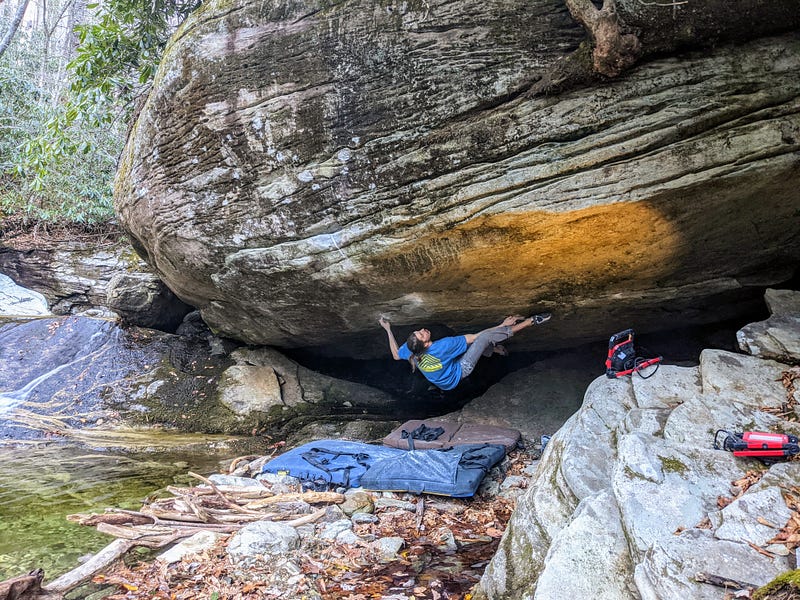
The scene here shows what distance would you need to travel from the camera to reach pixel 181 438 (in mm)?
8664

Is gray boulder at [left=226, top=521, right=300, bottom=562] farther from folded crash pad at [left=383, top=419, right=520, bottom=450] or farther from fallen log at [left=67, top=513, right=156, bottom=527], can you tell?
folded crash pad at [left=383, top=419, right=520, bottom=450]

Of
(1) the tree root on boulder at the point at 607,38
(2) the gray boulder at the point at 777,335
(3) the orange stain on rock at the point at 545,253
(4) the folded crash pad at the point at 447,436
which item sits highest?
(1) the tree root on boulder at the point at 607,38

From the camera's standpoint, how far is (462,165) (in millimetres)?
5535

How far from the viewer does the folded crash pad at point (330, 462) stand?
20.8 ft

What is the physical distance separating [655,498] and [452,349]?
188 inches

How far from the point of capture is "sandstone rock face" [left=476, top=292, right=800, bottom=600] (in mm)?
2666

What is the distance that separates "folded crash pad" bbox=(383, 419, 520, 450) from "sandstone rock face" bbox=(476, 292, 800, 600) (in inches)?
115

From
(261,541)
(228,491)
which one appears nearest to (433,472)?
(261,541)

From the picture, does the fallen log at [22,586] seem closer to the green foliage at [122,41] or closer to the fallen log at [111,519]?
the fallen log at [111,519]

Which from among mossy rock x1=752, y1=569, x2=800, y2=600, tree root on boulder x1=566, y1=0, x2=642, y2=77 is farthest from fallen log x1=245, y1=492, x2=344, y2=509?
tree root on boulder x1=566, y1=0, x2=642, y2=77

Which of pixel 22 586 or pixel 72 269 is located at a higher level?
pixel 72 269

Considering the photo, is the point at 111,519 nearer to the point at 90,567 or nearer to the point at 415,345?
the point at 90,567

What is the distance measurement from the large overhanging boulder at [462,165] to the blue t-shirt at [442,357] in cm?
47

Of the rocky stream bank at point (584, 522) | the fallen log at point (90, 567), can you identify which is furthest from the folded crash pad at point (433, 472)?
the fallen log at point (90, 567)
